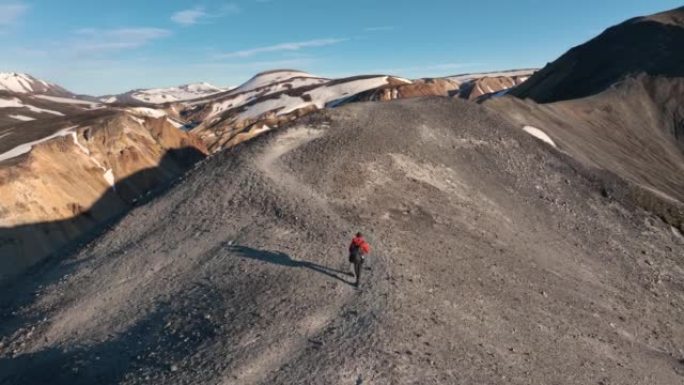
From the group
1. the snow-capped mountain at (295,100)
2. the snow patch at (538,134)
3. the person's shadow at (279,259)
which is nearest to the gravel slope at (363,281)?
the person's shadow at (279,259)

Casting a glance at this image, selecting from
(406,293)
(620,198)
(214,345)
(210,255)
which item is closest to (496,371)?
(406,293)

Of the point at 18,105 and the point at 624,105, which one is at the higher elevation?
the point at 18,105

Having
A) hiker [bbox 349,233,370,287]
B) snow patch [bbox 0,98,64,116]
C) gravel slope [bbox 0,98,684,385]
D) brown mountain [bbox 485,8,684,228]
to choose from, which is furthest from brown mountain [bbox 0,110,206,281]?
brown mountain [bbox 485,8,684,228]

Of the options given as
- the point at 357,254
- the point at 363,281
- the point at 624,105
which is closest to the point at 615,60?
the point at 624,105

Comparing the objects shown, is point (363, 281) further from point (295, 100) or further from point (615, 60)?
point (295, 100)

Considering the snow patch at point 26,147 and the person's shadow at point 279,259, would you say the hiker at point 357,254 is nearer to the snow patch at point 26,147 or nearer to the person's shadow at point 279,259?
the person's shadow at point 279,259

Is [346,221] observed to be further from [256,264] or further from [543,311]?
[543,311]

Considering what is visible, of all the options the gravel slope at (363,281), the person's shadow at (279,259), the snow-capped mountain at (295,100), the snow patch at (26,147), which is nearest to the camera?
the gravel slope at (363,281)
